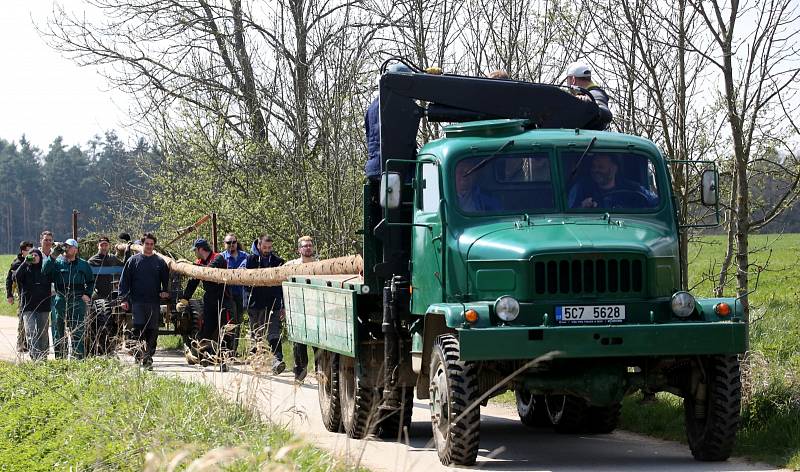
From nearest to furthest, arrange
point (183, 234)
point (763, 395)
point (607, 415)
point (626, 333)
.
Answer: point (626, 333)
point (763, 395)
point (607, 415)
point (183, 234)

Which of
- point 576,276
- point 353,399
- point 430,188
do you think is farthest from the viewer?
point 353,399

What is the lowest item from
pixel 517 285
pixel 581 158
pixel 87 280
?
pixel 87 280

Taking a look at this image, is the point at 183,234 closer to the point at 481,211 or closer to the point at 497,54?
the point at 497,54

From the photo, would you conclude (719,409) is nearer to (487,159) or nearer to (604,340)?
(604,340)

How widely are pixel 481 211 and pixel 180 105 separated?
60.6 feet

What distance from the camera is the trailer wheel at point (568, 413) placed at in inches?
500

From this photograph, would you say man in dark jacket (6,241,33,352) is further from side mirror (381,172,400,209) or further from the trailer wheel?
side mirror (381,172,400,209)

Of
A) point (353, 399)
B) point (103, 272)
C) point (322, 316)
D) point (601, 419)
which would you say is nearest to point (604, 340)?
point (601, 419)

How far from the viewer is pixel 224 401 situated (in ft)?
35.9

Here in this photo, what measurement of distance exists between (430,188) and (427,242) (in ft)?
1.45

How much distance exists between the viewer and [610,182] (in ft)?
37.1

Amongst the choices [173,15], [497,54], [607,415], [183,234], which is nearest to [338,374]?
[607,415]

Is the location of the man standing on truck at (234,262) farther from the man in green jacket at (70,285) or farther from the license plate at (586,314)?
the license plate at (586,314)

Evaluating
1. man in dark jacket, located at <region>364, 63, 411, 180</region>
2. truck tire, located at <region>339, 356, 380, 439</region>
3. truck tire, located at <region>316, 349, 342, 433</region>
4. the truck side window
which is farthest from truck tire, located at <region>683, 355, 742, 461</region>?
truck tire, located at <region>316, 349, 342, 433</region>
